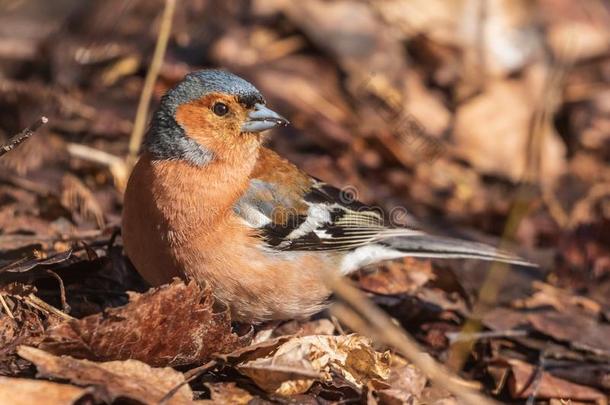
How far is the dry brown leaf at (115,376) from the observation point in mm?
3467

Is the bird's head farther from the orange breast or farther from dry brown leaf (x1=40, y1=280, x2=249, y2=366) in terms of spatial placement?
dry brown leaf (x1=40, y1=280, x2=249, y2=366)

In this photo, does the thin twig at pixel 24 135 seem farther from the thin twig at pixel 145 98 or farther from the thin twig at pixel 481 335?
the thin twig at pixel 481 335

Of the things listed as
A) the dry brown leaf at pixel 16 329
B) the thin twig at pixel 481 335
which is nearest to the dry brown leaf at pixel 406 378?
the thin twig at pixel 481 335

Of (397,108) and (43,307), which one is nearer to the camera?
(43,307)

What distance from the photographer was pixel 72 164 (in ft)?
20.6

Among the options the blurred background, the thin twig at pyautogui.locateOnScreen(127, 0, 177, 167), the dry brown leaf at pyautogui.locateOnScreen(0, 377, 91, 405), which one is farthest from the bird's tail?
the dry brown leaf at pyautogui.locateOnScreen(0, 377, 91, 405)

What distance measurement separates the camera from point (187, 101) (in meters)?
4.70

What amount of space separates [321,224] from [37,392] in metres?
2.09

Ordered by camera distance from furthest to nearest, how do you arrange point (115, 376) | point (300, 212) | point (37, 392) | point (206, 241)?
point (300, 212)
point (206, 241)
point (115, 376)
point (37, 392)

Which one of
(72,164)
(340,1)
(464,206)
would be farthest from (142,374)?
(340,1)

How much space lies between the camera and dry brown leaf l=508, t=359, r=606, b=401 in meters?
4.90

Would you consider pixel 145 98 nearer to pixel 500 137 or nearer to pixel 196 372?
pixel 196 372

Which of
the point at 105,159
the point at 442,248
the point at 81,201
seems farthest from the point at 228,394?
the point at 105,159

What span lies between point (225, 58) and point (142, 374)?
448 centimetres
